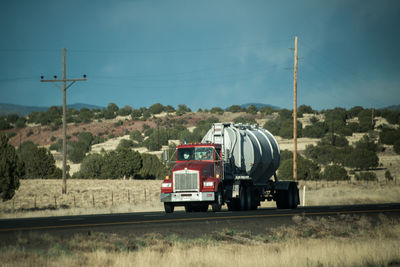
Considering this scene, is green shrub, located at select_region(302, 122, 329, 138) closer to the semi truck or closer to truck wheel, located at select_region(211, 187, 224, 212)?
the semi truck

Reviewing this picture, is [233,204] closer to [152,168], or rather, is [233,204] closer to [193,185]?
[193,185]

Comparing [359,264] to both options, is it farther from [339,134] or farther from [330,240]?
[339,134]

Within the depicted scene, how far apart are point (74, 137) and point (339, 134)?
66.7m

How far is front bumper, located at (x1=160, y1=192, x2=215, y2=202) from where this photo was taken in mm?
26656

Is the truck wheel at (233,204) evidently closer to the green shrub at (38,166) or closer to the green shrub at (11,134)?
the green shrub at (38,166)

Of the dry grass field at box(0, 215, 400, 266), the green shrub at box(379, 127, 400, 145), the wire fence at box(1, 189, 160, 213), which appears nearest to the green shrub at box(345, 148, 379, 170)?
the green shrub at box(379, 127, 400, 145)

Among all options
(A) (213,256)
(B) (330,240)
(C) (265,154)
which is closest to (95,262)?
(A) (213,256)

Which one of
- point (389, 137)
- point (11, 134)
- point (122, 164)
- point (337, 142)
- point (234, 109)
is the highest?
point (234, 109)

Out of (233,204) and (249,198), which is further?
(249,198)

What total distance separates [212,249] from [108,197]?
4425 cm

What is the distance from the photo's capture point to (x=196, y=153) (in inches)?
1128

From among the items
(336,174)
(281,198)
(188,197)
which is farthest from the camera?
(336,174)

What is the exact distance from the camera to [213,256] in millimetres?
14125

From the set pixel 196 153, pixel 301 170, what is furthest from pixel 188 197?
pixel 301 170
